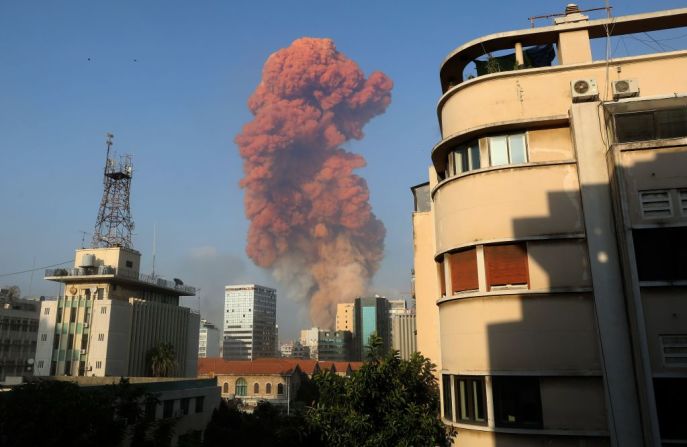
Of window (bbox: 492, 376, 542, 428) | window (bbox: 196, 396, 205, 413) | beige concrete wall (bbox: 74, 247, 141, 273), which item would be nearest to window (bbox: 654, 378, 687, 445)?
window (bbox: 492, 376, 542, 428)

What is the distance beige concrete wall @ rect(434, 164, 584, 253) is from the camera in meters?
14.9

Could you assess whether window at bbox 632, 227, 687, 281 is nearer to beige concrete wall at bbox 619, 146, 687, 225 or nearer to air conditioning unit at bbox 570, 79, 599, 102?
beige concrete wall at bbox 619, 146, 687, 225

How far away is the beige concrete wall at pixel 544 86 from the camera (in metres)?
15.4

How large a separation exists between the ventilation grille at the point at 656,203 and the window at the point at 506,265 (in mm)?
3260

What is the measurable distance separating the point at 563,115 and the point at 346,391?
10583mm

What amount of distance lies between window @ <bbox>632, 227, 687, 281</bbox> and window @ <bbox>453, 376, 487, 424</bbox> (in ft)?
17.4

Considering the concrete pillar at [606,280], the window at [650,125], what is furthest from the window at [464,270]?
the window at [650,125]

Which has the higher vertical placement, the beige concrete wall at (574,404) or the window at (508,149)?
the window at (508,149)

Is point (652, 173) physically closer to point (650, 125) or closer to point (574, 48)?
point (650, 125)

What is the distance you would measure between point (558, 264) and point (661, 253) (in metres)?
2.53

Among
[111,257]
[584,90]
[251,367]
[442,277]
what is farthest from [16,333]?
[584,90]

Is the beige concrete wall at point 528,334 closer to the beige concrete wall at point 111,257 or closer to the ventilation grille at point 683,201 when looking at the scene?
the ventilation grille at point 683,201

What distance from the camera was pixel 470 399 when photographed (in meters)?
15.1

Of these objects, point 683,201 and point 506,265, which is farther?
point 506,265
